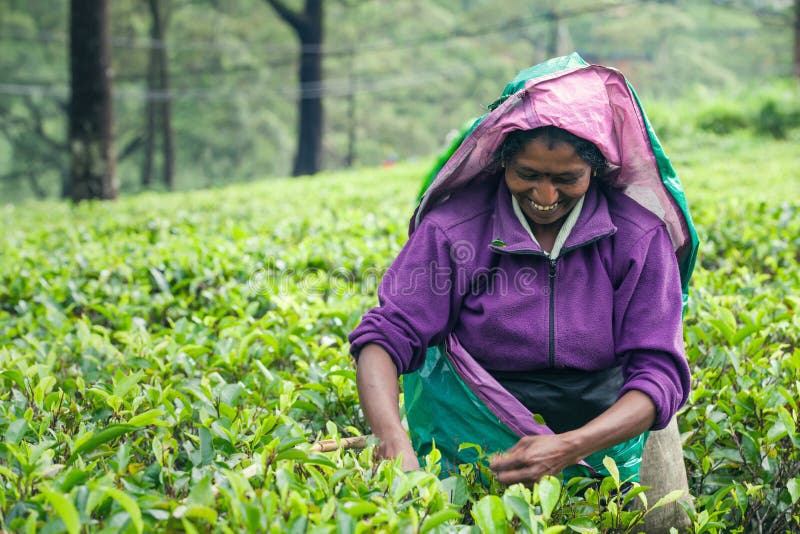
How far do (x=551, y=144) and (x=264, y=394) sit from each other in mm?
1100

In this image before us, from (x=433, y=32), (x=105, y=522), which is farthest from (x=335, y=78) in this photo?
(x=105, y=522)

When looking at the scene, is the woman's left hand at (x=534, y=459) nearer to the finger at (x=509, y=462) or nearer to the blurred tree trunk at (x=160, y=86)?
the finger at (x=509, y=462)

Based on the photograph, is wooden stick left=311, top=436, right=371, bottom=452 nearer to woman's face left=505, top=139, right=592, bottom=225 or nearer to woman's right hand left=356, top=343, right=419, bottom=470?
woman's right hand left=356, top=343, right=419, bottom=470

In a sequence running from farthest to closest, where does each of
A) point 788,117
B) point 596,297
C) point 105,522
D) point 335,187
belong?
point 788,117 < point 335,187 < point 596,297 < point 105,522

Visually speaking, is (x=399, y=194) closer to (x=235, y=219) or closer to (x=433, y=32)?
(x=235, y=219)

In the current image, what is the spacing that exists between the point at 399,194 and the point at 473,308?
22.4ft

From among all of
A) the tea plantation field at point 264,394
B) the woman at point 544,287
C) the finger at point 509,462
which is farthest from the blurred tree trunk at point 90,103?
the finger at point 509,462

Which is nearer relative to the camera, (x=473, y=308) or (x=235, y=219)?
(x=473, y=308)

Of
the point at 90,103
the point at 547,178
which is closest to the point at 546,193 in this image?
the point at 547,178

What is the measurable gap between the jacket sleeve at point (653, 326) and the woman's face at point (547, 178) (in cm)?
21

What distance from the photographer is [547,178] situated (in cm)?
192

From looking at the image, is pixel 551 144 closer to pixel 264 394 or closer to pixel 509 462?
pixel 509 462

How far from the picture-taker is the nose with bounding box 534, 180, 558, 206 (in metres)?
1.93

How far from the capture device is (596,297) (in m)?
1.95
